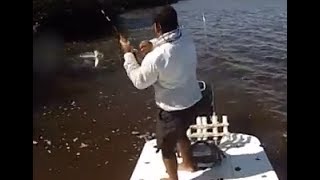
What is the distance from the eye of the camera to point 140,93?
1.55 metres

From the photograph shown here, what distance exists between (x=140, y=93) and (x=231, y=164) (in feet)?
0.74

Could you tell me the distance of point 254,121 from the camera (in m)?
1.58

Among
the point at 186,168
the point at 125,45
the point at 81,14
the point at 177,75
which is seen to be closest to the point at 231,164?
the point at 186,168

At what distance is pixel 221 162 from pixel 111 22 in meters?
A: 0.35

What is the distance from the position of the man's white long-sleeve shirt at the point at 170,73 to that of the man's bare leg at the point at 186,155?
0.07 meters

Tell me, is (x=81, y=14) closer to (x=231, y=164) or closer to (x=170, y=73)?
(x=170, y=73)

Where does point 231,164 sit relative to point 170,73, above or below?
below

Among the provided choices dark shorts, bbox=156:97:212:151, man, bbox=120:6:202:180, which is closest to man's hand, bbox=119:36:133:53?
man, bbox=120:6:202:180

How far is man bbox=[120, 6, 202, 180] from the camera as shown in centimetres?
152

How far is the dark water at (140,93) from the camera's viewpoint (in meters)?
1.56

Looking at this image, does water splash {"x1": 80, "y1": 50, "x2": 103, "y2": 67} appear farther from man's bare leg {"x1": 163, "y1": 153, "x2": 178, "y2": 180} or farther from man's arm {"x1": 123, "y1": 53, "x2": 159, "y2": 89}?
man's bare leg {"x1": 163, "y1": 153, "x2": 178, "y2": 180}
